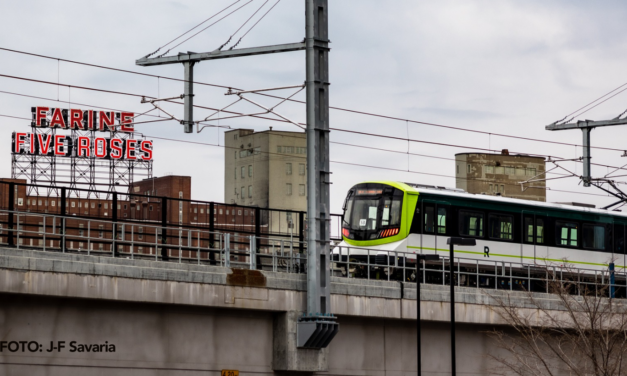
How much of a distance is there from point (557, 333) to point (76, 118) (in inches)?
2444

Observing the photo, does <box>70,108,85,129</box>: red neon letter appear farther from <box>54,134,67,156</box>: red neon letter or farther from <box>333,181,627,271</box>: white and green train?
<box>333,181,627,271</box>: white and green train

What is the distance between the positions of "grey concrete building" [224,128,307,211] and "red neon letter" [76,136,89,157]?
94.7ft

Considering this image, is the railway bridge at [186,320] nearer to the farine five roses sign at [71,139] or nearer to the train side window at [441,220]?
the train side window at [441,220]

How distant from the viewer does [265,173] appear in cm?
11512

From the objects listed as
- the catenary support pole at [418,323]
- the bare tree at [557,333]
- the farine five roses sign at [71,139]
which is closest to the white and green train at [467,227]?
the bare tree at [557,333]

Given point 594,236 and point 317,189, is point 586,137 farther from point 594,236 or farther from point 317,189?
point 317,189

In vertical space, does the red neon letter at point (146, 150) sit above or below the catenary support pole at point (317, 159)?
above

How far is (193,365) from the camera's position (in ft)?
75.1

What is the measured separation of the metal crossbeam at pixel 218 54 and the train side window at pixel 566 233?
1804 cm

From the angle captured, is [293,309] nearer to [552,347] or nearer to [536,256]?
[552,347]

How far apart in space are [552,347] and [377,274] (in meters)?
6.12

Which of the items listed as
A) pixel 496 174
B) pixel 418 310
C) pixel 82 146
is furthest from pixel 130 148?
pixel 418 310

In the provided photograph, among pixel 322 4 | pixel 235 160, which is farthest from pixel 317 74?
pixel 235 160

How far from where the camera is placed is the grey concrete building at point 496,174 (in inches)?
5123
